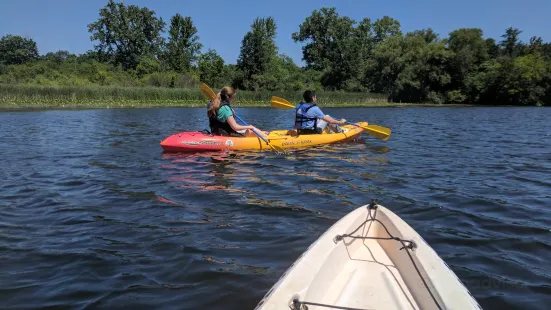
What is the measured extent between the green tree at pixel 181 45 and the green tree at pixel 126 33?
174 inches

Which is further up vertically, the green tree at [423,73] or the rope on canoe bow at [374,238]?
the green tree at [423,73]

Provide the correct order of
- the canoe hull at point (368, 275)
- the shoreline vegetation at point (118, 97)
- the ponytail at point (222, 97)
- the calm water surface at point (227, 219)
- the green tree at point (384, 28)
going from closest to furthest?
the canoe hull at point (368, 275) < the calm water surface at point (227, 219) < the ponytail at point (222, 97) < the shoreline vegetation at point (118, 97) < the green tree at point (384, 28)

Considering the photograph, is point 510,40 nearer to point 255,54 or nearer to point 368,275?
point 255,54

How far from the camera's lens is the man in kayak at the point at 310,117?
885 centimetres

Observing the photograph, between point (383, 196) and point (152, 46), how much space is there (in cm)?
5320

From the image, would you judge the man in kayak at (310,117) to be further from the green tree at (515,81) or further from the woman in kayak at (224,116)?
the green tree at (515,81)

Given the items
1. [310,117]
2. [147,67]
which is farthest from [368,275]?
[147,67]

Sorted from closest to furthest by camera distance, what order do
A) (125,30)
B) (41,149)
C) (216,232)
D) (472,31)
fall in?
(216,232)
(41,149)
(472,31)
(125,30)

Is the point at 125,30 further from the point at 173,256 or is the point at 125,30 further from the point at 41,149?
the point at 173,256

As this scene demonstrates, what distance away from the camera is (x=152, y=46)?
53594 mm

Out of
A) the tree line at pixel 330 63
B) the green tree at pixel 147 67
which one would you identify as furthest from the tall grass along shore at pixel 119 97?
the green tree at pixel 147 67

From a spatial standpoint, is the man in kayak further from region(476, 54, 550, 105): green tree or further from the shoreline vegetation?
region(476, 54, 550, 105): green tree

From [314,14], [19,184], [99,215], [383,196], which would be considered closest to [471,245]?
[383,196]

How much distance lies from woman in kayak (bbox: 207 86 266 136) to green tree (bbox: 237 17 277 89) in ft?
122
